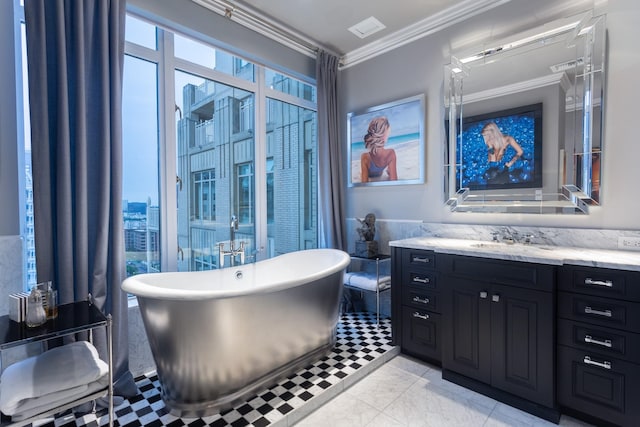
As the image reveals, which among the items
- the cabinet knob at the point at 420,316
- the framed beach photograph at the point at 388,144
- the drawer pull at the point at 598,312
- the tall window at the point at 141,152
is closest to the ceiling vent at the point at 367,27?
the framed beach photograph at the point at 388,144

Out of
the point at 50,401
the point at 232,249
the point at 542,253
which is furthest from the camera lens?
the point at 232,249

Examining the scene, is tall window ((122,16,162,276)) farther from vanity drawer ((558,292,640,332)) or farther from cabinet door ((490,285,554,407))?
vanity drawer ((558,292,640,332))

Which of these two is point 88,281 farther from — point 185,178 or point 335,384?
point 335,384

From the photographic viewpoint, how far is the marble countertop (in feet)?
5.26

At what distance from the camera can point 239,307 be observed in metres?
1.75

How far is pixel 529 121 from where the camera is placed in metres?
2.26

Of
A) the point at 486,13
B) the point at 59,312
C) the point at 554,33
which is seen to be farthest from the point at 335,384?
the point at 486,13

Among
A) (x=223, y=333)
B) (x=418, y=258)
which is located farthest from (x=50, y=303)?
(x=418, y=258)

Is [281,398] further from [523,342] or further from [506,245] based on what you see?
[506,245]

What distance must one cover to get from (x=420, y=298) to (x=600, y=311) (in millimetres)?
1008

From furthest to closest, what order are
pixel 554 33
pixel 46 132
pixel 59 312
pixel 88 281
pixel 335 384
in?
pixel 554 33 < pixel 335 384 < pixel 88 281 < pixel 46 132 < pixel 59 312

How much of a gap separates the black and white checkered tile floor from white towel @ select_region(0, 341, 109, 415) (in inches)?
18.7

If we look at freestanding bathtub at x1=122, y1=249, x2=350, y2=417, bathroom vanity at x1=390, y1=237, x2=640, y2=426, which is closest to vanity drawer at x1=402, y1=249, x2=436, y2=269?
bathroom vanity at x1=390, y1=237, x2=640, y2=426

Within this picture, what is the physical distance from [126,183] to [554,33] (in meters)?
3.13
